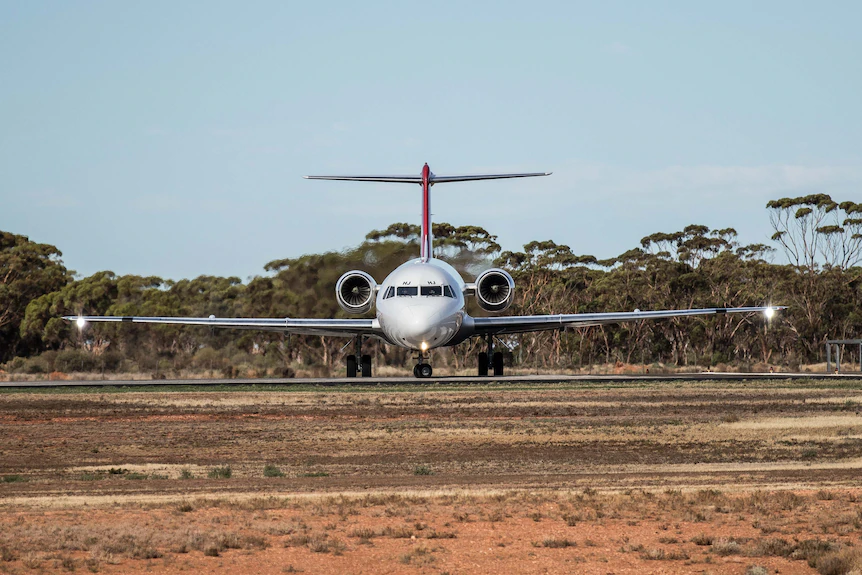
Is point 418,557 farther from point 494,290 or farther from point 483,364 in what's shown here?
point 483,364

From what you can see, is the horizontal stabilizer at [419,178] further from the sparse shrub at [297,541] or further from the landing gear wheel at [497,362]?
the sparse shrub at [297,541]

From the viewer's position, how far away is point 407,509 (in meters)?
15.0

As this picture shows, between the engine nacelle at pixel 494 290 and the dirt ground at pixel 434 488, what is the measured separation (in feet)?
57.4

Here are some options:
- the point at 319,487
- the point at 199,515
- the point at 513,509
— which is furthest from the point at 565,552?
the point at 319,487

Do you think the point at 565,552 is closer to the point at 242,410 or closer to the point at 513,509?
the point at 513,509

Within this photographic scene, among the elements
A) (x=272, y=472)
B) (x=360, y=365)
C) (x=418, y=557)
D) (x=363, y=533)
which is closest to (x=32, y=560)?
(x=363, y=533)

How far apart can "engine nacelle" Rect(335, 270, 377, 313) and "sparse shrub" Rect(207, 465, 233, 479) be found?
31533mm

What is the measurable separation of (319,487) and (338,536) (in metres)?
4.31

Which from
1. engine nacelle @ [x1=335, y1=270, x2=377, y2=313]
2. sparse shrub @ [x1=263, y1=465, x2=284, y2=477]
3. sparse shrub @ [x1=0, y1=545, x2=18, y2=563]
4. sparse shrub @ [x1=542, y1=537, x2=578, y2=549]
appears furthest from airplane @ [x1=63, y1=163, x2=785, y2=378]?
sparse shrub @ [x1=0, y1=545, x2=18, y2=563]

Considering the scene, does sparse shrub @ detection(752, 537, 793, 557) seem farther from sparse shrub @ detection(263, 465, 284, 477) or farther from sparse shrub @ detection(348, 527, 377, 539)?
sparse shrub @ detection(263, 465, 284, 477)

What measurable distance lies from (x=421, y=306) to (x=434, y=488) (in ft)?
92.7

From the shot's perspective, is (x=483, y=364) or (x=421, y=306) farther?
(x=483, y=364)

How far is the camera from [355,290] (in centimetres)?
5197

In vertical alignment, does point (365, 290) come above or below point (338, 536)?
above
